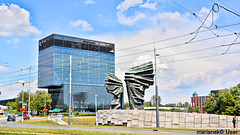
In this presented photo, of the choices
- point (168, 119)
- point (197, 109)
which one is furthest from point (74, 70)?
point (168, 119)

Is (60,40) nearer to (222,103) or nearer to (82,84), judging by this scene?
(82,84)

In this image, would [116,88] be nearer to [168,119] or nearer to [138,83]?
[138,83]

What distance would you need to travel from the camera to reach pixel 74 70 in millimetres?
110938

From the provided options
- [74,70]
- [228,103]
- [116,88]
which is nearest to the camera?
[116,88]

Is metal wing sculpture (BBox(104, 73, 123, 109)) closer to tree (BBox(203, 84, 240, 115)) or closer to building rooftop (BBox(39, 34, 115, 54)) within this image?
tree (BBox(203, 84, 240, 115))

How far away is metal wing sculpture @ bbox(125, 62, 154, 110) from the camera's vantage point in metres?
39.2

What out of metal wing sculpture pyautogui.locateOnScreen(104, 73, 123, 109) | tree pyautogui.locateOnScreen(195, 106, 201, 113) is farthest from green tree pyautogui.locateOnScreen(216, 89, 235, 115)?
tree pyautogui.locateOnScreen(195, 106, 201, 113)

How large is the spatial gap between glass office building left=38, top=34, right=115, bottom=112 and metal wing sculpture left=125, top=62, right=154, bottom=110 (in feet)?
210

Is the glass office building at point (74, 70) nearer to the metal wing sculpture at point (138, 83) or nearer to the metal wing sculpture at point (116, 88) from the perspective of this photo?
the metal wing sculpture at point (116, 88)

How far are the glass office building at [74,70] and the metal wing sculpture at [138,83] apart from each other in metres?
64.1

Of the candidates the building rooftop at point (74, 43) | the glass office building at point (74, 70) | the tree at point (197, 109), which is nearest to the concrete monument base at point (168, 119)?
the glass office building at point (74, 70)

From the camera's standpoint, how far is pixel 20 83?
6178 cm

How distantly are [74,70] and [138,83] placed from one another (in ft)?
247

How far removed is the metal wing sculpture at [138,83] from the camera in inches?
1545
